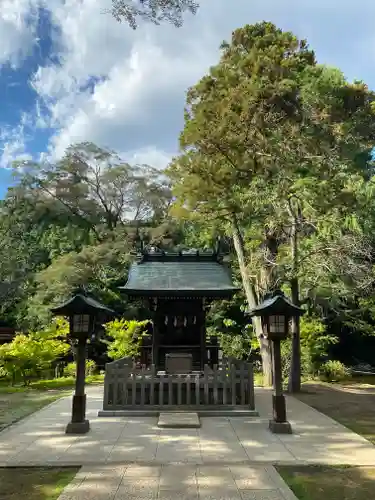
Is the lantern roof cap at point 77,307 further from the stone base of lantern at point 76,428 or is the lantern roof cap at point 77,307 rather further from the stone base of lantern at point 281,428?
the stone base of lantern at point 281,428

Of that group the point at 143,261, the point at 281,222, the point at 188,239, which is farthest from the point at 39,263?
the point at 281,222

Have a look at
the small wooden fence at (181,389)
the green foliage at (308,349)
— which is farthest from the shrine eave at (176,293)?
the green foliage at (308,349)

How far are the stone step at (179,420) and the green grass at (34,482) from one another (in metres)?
2.89

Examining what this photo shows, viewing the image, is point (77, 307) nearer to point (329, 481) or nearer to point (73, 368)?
point (329, 481)

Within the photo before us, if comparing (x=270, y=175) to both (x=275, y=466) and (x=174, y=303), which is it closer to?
(x=174, y=303)

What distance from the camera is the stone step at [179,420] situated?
816 centimetres

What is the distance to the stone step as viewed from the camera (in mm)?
8156

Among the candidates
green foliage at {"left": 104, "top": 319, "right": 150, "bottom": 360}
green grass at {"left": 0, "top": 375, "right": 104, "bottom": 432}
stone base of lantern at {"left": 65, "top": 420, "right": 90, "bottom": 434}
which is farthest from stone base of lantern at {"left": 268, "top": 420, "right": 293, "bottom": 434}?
green foliage at {"left": 104, "top": 319, "right": 150, "bottom": 360}

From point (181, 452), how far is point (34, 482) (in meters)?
2.26

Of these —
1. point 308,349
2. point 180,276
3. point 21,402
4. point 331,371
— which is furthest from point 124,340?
point 331,371

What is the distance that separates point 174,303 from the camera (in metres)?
12.0

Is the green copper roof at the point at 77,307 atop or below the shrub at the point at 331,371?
atop

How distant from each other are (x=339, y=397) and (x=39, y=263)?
24345mm

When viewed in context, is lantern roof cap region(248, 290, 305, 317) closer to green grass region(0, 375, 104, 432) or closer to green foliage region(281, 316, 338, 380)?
green grass region(0, 375, 104, 432)
